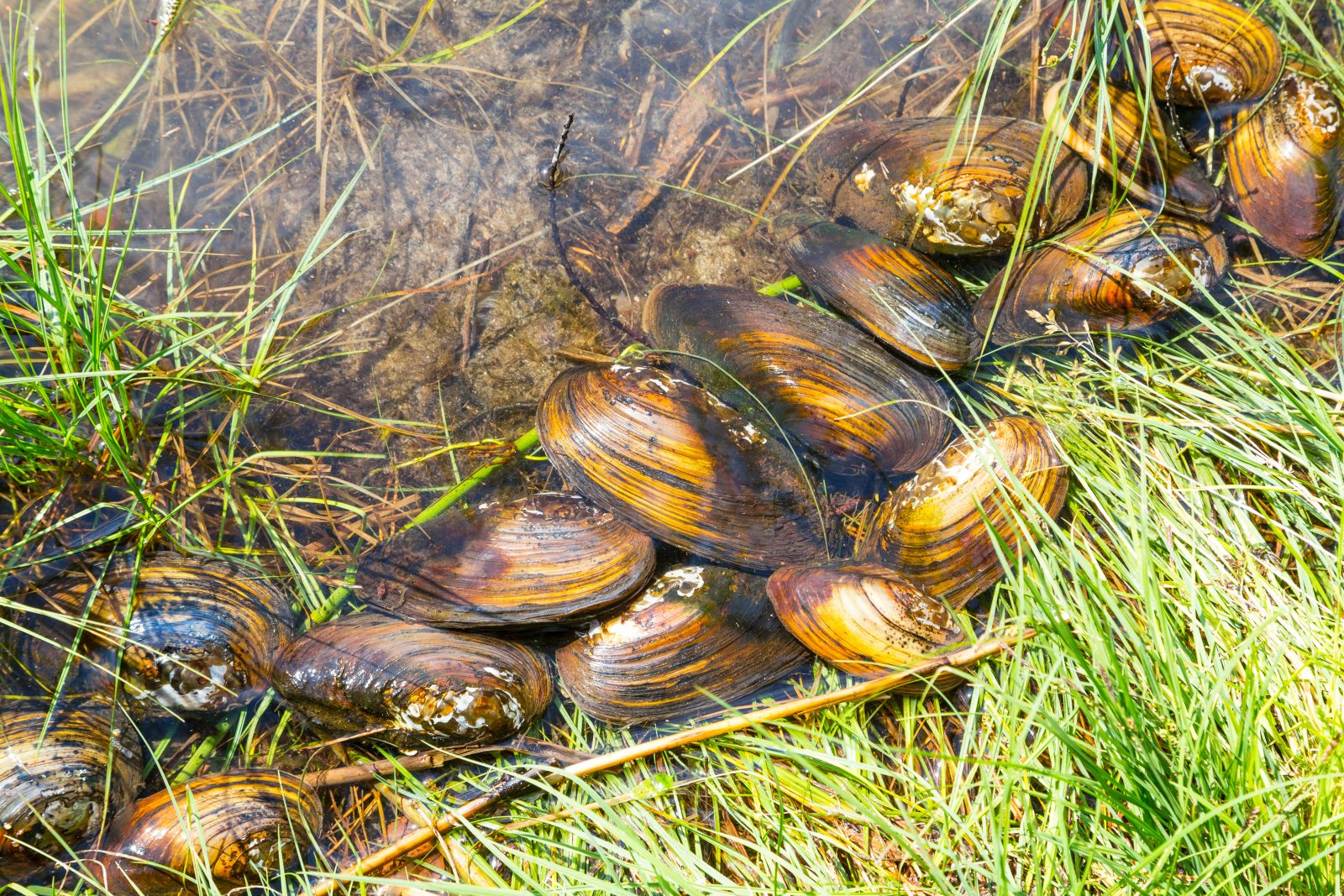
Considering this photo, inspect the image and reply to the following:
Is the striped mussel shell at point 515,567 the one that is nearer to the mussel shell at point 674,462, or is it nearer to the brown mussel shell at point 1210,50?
the mussel shell at point 674,462

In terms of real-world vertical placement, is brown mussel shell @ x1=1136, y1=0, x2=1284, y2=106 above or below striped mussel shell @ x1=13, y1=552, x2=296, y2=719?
above

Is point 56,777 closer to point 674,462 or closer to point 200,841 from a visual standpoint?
point 200,841

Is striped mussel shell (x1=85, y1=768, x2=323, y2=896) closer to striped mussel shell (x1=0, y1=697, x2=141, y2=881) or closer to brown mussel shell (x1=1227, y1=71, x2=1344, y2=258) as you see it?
striped mussel shell (x1=0, y1=697, x2=141, y2=881)

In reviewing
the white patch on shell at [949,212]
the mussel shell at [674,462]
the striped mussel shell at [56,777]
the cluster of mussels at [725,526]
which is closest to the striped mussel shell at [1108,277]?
the cluster of mussels at [725,526]

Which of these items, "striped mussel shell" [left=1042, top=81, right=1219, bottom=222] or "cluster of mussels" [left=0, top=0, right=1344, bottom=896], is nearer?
"cluster of mussels" [left=0, top=0, right=1344, bottom=896]

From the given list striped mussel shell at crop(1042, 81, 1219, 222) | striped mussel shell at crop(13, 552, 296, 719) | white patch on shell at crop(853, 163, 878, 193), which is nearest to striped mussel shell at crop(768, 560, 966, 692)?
white patch on shell at crop(853, 163, 878, 193)

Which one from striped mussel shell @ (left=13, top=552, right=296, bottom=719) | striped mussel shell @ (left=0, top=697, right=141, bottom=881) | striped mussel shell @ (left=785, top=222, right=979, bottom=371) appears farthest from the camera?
striped mussel shell @ (left=785, top=222, right=979, bottom=371)

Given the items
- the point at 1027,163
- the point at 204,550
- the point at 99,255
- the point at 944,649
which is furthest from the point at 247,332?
the point at 1027,163
